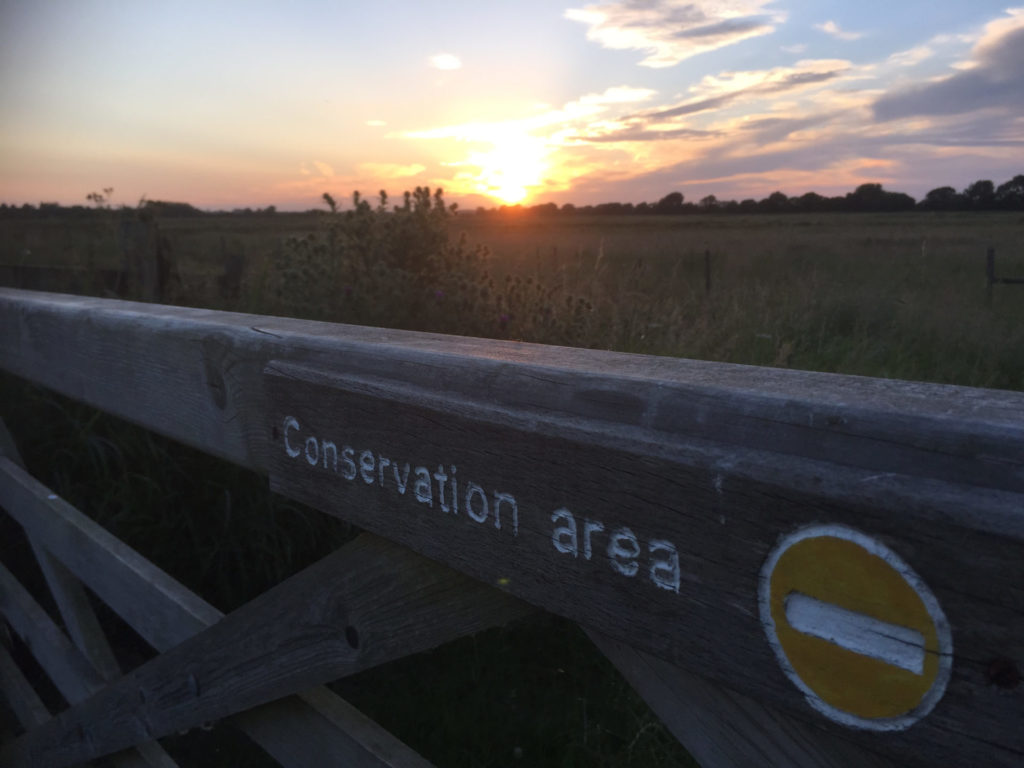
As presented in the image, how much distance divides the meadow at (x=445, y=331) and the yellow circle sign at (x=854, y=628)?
1.56 m

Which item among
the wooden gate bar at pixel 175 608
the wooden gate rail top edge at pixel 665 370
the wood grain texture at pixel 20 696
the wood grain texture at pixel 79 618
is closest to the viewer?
the wooden gate rail top edge at pixel 665 370

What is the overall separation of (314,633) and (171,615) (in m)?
0.59

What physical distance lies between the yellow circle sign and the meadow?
1559 millimetres

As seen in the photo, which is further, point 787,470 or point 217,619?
point 217,619

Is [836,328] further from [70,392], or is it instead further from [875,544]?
[875,544]

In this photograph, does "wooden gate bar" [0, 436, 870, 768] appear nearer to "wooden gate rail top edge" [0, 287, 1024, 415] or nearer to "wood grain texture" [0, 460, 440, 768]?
"wood grain texture" [0, 460, 440, 768]

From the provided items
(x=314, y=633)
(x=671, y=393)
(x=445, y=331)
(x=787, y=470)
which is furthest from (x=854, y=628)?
(x=445, y=331)

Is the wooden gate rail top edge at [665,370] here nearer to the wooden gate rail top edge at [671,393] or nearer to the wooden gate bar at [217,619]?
the wooden gate rail top edge at [671,393]

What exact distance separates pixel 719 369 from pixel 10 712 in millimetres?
2934

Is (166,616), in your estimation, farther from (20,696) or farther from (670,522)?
(20,696)

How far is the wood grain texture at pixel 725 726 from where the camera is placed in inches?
23.1

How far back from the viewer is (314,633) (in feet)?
3.59

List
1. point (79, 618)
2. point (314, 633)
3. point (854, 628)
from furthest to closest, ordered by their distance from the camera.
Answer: point (79, 618) → point (314, 633) → point (854, 628)

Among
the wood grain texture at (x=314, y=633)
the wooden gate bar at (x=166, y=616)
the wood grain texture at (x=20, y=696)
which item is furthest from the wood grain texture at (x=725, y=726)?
the wood grain texture at (x=20, y=696)
